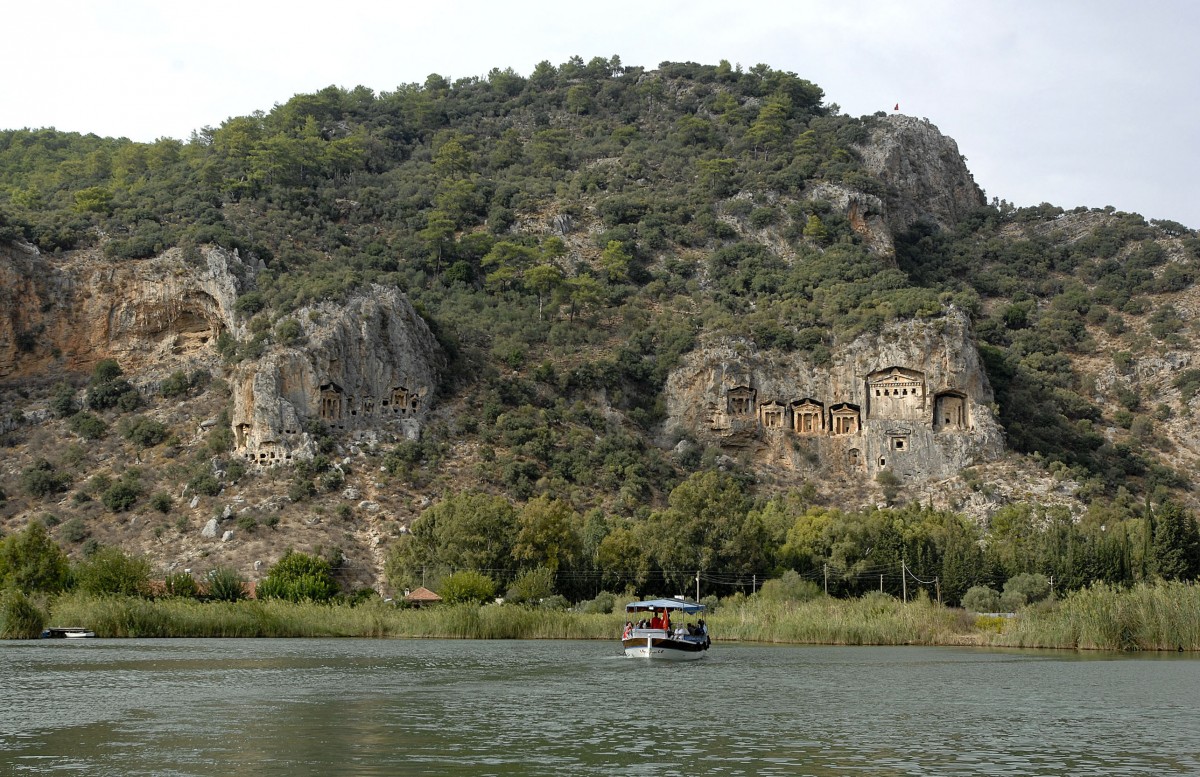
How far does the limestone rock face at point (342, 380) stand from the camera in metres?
88.4

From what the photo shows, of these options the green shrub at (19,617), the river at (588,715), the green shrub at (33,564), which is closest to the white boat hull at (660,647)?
the river at (588,715)

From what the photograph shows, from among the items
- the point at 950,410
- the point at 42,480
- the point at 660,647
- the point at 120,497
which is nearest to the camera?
the point at 660,647

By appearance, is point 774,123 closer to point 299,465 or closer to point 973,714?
point 299,465

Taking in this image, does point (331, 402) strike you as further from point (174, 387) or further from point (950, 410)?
point (950, 410)

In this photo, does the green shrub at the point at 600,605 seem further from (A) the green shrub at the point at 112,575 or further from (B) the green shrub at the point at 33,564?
(B) the green shrub at the point at 33,564

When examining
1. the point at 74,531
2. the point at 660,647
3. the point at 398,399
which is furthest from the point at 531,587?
the point at 74,531

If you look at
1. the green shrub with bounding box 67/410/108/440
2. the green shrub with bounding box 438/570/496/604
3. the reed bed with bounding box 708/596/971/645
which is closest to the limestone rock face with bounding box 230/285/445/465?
the green shrub with bounding box 67/410/108/440

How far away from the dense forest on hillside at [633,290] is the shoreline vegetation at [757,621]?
10488 mm

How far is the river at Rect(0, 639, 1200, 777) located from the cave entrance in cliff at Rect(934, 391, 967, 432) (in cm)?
5050

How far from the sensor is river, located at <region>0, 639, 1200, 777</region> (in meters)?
23.8

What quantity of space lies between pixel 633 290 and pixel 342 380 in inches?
1398

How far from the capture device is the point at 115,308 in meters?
100

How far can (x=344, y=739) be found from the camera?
86.3ft

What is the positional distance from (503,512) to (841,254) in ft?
183
